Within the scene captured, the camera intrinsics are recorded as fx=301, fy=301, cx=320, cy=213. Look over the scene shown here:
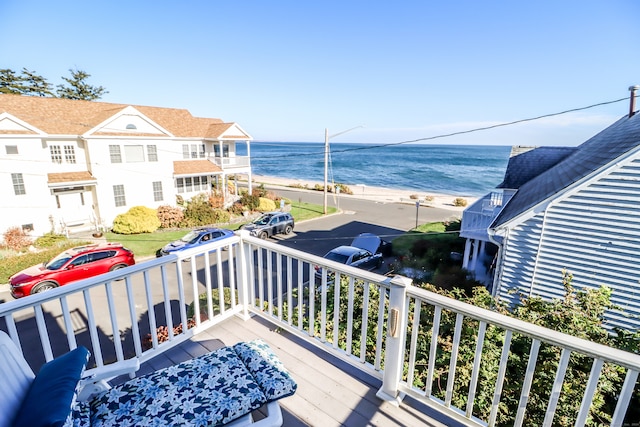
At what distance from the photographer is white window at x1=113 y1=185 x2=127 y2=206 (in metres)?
15.4

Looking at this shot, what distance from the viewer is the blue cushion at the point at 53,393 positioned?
1161mm

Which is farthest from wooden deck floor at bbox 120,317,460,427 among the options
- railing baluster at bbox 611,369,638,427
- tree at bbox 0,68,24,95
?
tree at bbox 0,68,24,95

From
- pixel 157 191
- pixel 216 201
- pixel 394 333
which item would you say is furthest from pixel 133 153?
pixel 394 333

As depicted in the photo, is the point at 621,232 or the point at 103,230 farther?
the point at 103,230

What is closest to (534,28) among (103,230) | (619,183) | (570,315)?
(619,183)

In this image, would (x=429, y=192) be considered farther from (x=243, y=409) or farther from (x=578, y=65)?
(x=243, y=409)

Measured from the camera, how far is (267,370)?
191cm

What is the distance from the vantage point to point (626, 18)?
A: 12.4 m

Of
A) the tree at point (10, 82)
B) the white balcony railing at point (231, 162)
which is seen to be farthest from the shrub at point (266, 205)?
the tree at point (10, 82)

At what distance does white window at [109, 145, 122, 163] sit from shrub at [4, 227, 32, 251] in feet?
15.9

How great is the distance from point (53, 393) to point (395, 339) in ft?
6.58

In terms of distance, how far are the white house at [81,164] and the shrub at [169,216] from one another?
1.24m

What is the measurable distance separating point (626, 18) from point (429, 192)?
24.8 metres

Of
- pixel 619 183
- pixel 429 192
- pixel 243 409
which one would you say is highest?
pixel 619 183
